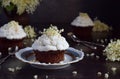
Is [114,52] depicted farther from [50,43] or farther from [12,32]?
[12,32]

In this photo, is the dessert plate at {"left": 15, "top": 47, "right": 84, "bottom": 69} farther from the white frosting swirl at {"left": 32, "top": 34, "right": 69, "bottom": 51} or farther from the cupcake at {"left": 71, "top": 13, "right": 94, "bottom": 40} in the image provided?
the cupcake at {"left": 71, "top": 13, "right": 94, "bottom": 40}

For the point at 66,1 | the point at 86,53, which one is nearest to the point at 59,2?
the point at 66,1

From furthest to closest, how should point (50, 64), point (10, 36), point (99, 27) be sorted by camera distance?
point (99, 27), point (10, 36), point (50, 64)

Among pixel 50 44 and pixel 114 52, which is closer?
pixel 50 44

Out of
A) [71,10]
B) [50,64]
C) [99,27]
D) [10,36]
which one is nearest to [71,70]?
[50,64]

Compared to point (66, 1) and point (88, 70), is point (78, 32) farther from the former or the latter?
point (88, 70)

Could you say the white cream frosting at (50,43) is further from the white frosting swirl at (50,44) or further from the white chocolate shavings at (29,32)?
the white chocolate shavings at (29,32)
